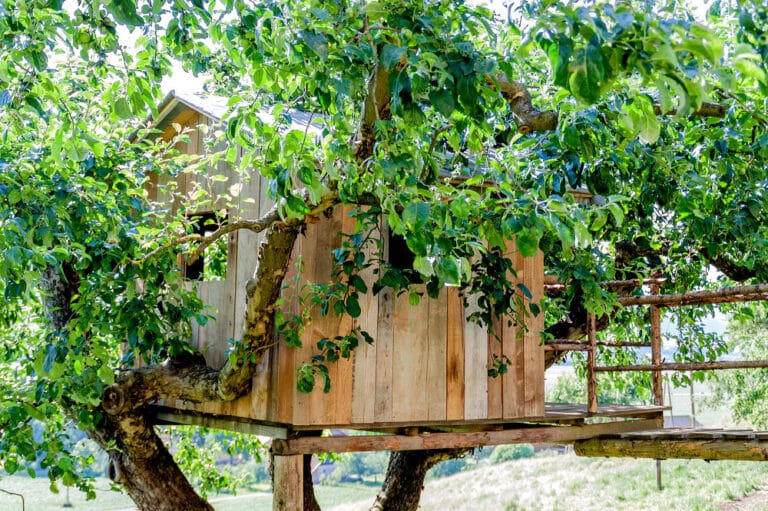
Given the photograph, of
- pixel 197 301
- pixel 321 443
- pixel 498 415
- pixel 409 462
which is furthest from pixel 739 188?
pixel 409 462

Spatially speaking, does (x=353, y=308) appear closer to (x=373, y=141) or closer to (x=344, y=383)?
(x=344, y=383)

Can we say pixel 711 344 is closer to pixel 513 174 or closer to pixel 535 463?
pixel 513 174

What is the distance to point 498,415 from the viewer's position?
530cm

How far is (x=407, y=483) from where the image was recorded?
26.4 ft

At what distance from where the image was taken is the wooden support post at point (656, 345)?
565 centimetres

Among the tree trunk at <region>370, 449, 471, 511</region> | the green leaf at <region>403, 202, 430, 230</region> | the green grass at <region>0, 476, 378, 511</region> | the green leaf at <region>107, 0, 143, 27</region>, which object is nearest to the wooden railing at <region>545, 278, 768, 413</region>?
the tree trunk at <region>370, 449, 471, 511</region>

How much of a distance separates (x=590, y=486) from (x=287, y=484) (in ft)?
37.7

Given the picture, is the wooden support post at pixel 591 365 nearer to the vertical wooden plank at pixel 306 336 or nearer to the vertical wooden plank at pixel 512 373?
the vertical wooden plank at pixel 512 373

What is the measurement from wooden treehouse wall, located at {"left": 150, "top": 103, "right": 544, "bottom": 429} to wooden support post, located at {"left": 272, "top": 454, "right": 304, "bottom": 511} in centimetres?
30

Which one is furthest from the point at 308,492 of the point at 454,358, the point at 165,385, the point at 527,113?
the point at 527,113

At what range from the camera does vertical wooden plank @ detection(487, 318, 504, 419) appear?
5.27m

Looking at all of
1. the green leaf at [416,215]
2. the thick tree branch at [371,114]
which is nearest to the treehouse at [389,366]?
the thick tree branch at [371,114]

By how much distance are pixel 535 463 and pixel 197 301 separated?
49.4 ft

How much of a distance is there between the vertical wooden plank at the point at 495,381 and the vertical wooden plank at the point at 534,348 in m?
0.21
